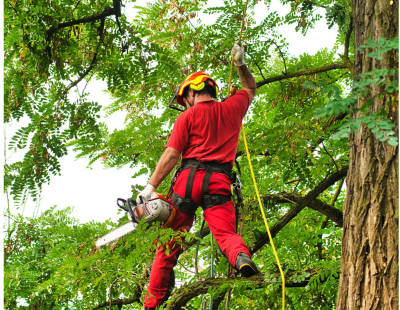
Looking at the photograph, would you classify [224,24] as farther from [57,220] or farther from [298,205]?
[57,220]

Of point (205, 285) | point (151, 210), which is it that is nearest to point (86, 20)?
point (151, 210)

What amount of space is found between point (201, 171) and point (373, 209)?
1.62 metres

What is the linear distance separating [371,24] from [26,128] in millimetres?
3079

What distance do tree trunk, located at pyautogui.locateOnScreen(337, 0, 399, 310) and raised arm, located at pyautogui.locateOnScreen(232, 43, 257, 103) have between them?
166 centimetres

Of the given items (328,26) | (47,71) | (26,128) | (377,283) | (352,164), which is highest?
(328,26)

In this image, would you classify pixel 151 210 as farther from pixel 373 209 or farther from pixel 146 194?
pixel 373 209

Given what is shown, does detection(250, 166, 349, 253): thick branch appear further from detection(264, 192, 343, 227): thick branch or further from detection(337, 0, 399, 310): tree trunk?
detection(337, 0, 399, 310): tree trunk

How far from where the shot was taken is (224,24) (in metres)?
4.90

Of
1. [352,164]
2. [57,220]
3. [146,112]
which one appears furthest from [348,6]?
[57,220]

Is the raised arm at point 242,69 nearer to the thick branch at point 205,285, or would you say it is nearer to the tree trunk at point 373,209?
the tree trunk at point 373,209

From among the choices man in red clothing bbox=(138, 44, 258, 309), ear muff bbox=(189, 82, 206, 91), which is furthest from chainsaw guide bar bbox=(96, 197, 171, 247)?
ear muff bbox=(189, 82, 206, 91)

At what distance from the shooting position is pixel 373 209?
1.98m

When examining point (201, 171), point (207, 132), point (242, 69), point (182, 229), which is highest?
point (242, 69)

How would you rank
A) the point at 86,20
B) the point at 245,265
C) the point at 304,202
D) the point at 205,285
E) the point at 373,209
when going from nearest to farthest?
the point at 373,209 → the point at 245,265 → the point at 205,285 → the point at 86,20 → the point at 304,202
